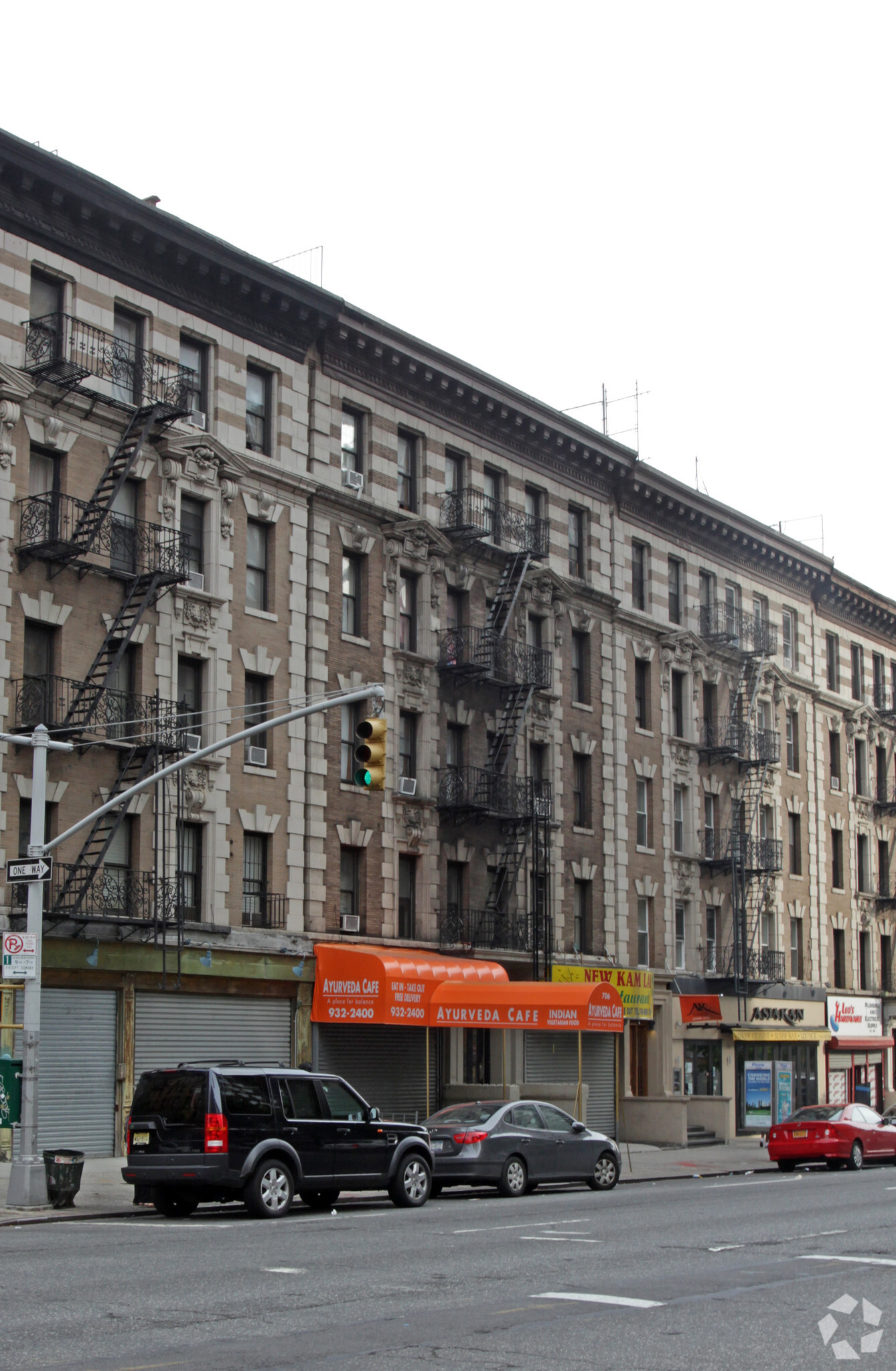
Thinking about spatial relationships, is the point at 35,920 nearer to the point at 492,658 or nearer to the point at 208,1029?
the point at 208,1029

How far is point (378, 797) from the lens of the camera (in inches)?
1383

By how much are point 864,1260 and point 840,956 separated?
130ft

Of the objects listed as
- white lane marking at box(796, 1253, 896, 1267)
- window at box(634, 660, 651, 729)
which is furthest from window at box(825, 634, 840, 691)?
white lane marking at box(796, 1253, 896, 1267)

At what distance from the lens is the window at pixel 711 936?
46344 millimetres

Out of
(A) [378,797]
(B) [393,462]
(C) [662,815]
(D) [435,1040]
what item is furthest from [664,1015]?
(B) [393,462]

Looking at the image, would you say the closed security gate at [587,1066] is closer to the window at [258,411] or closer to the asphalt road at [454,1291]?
the window at [258,411]

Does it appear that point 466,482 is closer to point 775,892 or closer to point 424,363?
point 424,363

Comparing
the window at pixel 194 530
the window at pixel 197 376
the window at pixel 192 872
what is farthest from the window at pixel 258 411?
the window at pixel 192 872

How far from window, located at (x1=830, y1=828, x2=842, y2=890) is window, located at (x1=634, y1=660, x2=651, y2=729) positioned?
12.6 m

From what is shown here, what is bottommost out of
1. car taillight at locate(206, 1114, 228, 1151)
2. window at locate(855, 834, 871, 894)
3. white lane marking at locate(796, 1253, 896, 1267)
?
white lane marking at locate(796, 1253, 896, 1267)

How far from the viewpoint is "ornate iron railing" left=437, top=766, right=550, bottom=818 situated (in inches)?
1441

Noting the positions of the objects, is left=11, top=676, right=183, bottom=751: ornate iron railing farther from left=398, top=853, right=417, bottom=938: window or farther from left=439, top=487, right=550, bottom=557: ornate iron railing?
left=439, top=487, right=550, bottom=557: ornate iron railing

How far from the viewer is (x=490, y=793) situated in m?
37.1

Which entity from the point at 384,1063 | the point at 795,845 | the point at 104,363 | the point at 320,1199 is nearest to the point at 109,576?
the point at 104,363
